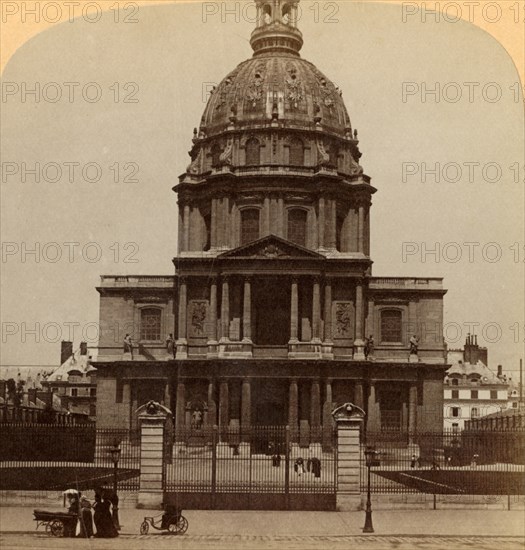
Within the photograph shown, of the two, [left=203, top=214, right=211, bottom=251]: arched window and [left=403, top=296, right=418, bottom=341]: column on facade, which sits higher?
[left=203, top=214, right=211, bottom=251]: arched window

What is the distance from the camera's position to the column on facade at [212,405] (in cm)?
5312

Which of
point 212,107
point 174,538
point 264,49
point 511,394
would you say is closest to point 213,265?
point 212,107

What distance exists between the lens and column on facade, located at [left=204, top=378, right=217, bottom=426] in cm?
5312

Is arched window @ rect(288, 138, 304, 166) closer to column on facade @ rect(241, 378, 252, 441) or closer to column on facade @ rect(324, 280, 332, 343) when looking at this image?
column on facade @ rect(324, 280, 332, 343)

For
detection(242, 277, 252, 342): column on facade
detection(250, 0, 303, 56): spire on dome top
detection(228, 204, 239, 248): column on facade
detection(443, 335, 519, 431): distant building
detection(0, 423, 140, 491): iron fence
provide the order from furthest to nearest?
detection(443, 335, 519, 431): distant building < detection(250, 0, 303, 56): spire on dome top < detection(228, 204, 239, 248): column on facade < detection(242, 277, 252, 342): column on facade < detection(0, 423, 140, 491): iron fence

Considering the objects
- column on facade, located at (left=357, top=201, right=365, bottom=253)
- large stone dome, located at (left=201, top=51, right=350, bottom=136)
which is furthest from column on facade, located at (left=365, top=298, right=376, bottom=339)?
large stone dome, located at (left=201, top=51, right=350, bottom=136)

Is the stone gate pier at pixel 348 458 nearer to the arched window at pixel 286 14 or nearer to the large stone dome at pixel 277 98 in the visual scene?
the large stone dome at pixel 277 98

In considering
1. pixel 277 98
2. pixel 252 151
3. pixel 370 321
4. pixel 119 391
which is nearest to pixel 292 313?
pixel 370 321

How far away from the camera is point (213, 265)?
5547 centimetres

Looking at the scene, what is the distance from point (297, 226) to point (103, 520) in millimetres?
36332

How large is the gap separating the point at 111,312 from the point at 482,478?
28143 millimetres

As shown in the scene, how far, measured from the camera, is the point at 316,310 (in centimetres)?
5422

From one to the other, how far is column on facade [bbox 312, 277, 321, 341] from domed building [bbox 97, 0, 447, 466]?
0.17 feet

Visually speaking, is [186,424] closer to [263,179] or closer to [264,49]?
[263,179]
